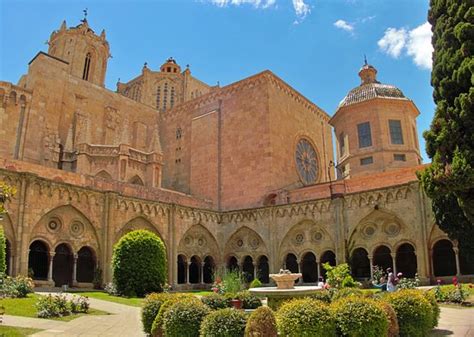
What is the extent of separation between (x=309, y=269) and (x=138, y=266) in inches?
460

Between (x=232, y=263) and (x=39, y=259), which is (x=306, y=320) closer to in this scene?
(x=39, y=259)

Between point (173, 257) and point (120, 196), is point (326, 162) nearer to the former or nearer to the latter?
point (173, 257)

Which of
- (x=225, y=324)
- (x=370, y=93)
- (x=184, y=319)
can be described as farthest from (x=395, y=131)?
(x=225, y=324)

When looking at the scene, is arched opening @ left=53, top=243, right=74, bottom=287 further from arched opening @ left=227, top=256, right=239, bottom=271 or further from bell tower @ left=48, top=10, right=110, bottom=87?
bell tower @ left=48, top=10, right=110, bottom=87

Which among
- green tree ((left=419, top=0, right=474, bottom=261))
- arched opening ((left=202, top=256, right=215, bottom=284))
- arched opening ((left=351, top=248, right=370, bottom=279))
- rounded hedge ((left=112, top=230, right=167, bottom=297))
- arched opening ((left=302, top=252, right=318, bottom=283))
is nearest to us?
green tree ((left=419, top=0, right=474, bottom=261))

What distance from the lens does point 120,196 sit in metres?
21.3

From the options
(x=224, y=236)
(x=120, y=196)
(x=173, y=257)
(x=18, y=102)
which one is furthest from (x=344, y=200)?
(x=18, y=102)

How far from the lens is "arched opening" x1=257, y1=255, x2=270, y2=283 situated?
2527 cm

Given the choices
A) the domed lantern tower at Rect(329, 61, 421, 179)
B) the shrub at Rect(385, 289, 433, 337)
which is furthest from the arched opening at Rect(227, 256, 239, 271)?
the shrub at Rect(385, 289, 433, 337)

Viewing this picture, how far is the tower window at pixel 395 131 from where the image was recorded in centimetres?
2766

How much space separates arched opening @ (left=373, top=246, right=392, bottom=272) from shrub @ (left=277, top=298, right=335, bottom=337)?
1636 centimetres

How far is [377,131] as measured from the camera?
1087 inches

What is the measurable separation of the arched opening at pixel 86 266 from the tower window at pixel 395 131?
19819mm

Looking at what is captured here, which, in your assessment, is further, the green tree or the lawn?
the lawn
